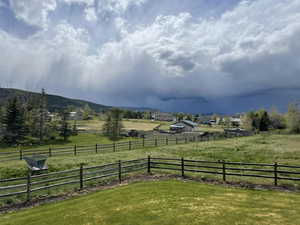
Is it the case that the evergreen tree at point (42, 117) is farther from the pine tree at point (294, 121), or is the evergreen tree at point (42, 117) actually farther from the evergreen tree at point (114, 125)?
the pine tree at point (294, 121)

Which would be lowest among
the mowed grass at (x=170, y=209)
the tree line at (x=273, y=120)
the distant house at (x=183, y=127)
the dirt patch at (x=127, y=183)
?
the dirt patch at (x=127, y=183)

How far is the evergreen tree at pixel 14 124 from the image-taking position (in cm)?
4534

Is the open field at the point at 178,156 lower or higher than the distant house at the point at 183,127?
lower

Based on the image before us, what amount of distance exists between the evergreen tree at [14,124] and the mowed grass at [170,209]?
44.1 metres

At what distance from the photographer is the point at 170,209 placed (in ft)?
25.3

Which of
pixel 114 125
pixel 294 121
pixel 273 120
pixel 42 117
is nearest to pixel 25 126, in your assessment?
pixel 42 117

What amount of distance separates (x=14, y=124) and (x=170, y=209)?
49.1 m

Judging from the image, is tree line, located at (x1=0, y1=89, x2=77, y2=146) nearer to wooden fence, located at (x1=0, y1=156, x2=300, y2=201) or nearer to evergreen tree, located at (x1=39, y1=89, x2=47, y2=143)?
evergreen tree, located at (x1=39, y1=89, x2=47, y2=143)

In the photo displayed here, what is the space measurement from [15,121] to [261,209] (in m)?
52.0

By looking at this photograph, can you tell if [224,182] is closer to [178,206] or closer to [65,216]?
[178,206]

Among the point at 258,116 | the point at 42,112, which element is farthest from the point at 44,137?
the point at 258,116

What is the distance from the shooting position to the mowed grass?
6.92 meters

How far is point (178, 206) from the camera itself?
801cm

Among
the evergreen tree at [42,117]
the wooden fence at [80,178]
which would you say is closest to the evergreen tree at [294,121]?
the wooden fence at [80,178]
